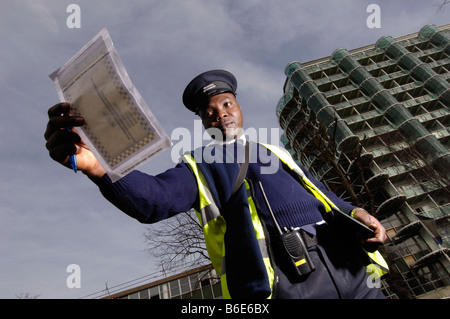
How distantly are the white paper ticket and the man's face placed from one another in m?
1.10

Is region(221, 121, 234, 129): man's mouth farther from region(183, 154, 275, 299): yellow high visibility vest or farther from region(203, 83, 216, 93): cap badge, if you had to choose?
region(183, 154, 275, 299): yellow high visibility vest

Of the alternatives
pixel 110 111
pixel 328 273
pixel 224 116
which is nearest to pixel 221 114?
pixel 224 116

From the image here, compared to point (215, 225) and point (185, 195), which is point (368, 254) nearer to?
Result: point (215, 225)

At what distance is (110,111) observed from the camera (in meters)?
1.03

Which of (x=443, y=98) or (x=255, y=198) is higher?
(x=443, y=98)

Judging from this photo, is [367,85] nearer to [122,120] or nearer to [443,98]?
[443,98]

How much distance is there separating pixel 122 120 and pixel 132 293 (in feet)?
93.1

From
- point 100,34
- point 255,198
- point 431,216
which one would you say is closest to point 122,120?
point 100,34

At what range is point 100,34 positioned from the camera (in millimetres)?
1034

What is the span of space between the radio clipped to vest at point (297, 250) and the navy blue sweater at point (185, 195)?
0.11 metres

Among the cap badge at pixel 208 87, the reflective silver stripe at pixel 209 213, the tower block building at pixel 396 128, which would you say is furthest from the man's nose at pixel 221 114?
the tower block building at pixel 396 128

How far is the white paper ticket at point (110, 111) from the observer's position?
99 centimetres

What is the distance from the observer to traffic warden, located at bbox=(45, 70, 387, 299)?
3.56ft

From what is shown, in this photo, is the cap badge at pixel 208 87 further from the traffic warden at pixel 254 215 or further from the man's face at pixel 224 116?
the traffic warden at pixel 254 215
